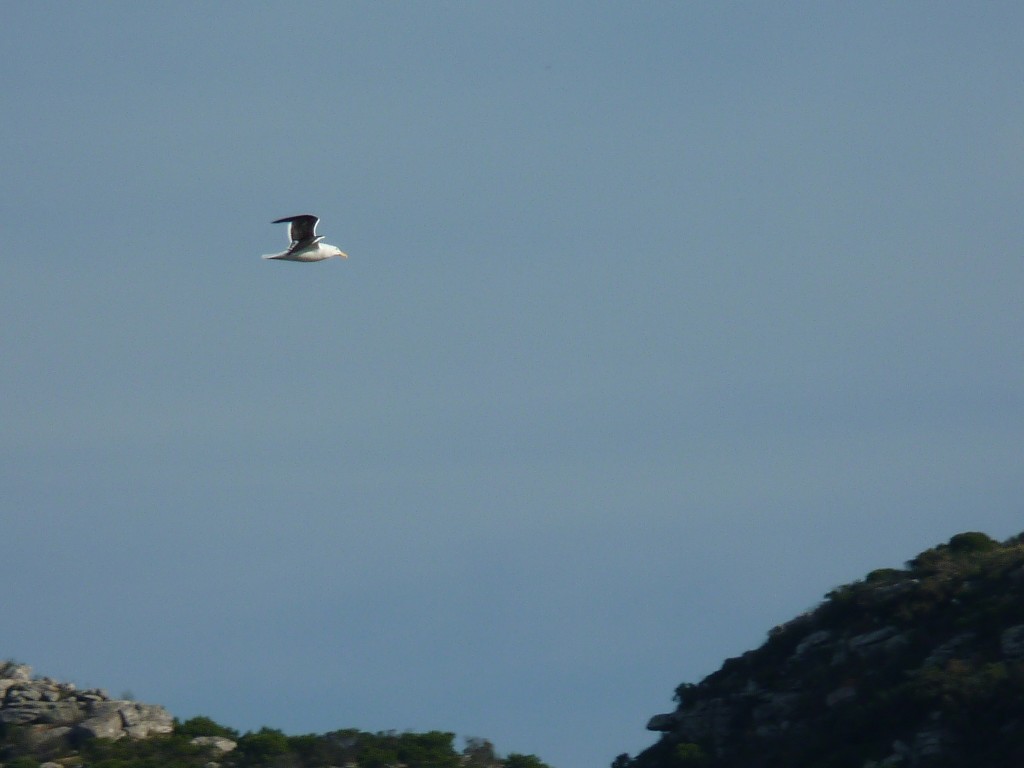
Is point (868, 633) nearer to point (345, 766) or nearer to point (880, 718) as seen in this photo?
point (880, 718)

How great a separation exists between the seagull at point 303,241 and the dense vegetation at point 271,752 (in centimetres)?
1414

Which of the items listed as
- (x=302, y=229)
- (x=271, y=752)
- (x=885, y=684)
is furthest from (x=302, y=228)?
(x=885, y=684)

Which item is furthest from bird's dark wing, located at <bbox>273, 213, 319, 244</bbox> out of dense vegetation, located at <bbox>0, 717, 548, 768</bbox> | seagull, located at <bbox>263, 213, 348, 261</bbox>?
dense vegetation, located at <bbox>0, 717, 548, 768</bbox>

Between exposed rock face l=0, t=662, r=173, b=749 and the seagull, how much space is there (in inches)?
585

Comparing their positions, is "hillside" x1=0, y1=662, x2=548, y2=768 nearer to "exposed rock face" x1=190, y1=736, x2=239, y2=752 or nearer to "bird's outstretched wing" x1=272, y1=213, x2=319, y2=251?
"exposed rock face" x1=190, y1=736, x2=239, y2=752

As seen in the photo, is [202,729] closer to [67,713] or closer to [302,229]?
[67,713]

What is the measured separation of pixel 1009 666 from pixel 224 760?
74.4 feet

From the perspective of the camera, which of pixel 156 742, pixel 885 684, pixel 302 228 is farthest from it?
pixel 156 742

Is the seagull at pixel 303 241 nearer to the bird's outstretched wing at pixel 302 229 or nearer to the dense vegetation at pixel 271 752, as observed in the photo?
the bird's outstretched wing at pixel 302 229

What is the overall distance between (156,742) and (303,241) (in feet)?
50.0

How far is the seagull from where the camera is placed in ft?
168

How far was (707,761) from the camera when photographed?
48.5 metres

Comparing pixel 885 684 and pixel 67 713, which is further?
pixel 67 713

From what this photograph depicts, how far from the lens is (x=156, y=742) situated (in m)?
55.3
